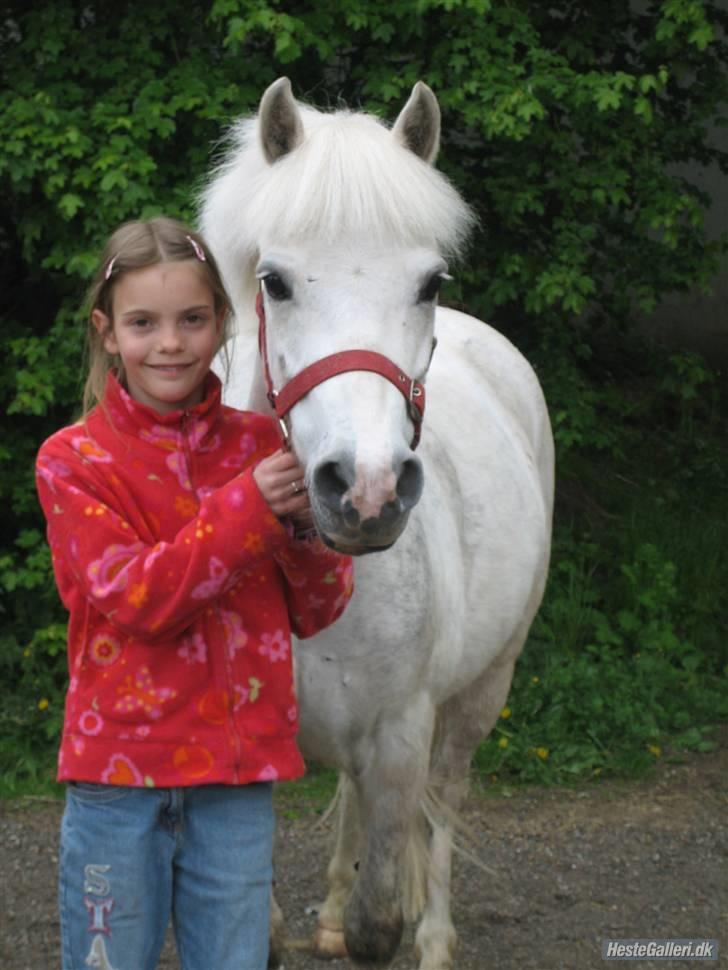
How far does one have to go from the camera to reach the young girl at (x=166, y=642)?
198 cm

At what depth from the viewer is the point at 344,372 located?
6.61ft

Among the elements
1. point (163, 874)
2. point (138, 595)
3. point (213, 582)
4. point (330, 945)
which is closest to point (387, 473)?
point (213, 582)

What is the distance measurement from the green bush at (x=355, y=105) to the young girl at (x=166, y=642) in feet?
8.85

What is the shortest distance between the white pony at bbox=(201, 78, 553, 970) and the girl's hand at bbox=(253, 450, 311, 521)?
0.03 metres

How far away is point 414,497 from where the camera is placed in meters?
1.93

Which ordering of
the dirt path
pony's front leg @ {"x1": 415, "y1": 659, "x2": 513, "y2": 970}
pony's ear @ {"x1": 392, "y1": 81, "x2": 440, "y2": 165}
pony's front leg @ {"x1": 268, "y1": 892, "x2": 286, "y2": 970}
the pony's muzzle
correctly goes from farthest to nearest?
the dirt path < pony's front leg @ {"x1": 415, "y1": 659, "x2": 513, "y2": 970} < pony's front leg @ {"x1": 268, "y1": 892, "x2": 286, "y2": 970} < pony's ear @ {"x1": 392, "y1": 81, "x2": 440, "y2": 165} < the pony's muzzle

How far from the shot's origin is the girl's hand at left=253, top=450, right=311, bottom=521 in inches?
76.4

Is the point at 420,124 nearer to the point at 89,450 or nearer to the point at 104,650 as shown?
the point at 89,450

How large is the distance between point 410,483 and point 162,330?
0.47 m

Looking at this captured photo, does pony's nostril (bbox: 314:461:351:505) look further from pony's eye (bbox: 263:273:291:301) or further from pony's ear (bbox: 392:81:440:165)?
pony's ear (bbox: 392:81:440:165)

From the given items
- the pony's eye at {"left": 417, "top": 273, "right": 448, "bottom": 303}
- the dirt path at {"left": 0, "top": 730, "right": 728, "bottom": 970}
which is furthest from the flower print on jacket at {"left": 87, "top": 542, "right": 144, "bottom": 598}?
the dirt path at {"left": 0, "top": 730, "right": 728, "bottom": 970}

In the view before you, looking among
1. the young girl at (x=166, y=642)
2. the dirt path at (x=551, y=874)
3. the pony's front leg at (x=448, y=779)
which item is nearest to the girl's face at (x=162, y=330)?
the young girl at (x=166, y=642)

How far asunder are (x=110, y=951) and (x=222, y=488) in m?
0.74

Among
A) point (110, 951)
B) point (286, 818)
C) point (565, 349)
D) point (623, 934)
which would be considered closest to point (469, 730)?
point (623, 934)
